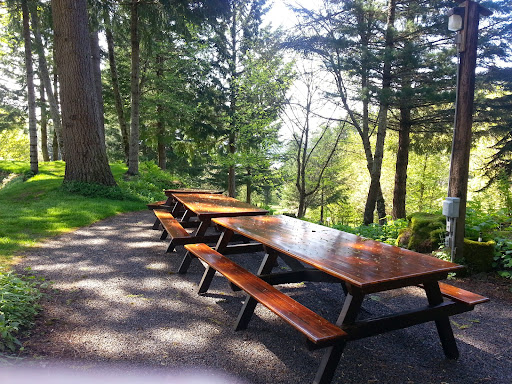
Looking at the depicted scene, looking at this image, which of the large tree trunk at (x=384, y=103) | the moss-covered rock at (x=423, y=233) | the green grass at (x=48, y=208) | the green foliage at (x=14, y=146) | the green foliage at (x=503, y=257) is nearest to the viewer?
the green foliage at (x=503, y=257)

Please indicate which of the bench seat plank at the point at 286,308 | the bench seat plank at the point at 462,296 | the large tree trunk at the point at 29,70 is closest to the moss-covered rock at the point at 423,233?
the bench seat plank at the point at 462,296

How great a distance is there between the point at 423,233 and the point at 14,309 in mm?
5598

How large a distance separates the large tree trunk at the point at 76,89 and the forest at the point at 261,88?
34mm

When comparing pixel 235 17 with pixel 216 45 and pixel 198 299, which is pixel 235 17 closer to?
pixel 216 45

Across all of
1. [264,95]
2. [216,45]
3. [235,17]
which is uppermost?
[235,17]

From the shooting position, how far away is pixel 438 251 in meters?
5.18

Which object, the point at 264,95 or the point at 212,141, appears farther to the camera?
the point at 212,141

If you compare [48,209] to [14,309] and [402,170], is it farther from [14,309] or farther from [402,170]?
[402,170]

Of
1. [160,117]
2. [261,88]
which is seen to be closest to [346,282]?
[261,88]

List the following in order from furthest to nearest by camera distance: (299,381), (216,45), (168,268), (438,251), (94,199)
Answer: (216,45), (94,199), (438,251), (168,268), (299,381)

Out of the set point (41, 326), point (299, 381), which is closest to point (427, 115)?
point (299, 381)

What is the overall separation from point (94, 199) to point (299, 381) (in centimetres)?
816

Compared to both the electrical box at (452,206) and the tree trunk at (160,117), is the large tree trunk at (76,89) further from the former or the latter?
the electrical box at (452,206)

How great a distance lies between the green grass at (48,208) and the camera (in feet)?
18.6
